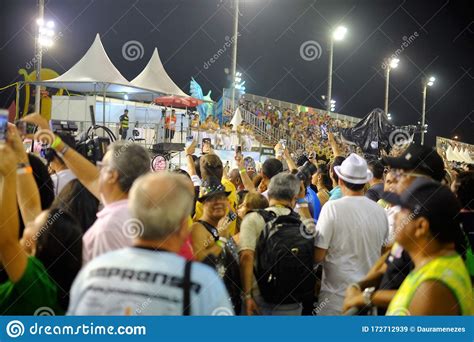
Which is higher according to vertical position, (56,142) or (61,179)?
(56,142)

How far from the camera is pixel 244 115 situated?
15.1 meters

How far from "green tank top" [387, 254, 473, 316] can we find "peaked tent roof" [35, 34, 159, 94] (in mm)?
8418

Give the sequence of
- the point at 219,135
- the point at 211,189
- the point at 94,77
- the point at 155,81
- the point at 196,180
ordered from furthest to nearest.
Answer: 1. the point at 155,81
2. the point at 219,135
3. the point at 94,77
4. the point at 196,180
5. the point at 211,189

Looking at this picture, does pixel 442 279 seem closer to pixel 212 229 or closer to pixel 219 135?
pixel 212 229

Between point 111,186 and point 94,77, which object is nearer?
point 111,186

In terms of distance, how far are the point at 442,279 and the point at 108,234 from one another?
115cm

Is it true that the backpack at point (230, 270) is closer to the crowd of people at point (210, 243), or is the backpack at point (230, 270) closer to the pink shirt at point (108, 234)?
the crowd of people at point (210, 243)

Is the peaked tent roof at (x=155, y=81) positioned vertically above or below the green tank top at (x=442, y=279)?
above

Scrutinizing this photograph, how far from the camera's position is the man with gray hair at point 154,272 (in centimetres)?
138

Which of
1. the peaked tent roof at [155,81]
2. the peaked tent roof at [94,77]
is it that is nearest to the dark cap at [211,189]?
the peaked tent roof at [94,77]

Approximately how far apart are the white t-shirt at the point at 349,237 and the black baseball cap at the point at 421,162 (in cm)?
33

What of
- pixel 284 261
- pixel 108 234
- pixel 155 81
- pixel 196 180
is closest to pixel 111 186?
pixel 108 234

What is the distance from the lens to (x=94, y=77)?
371 inches
